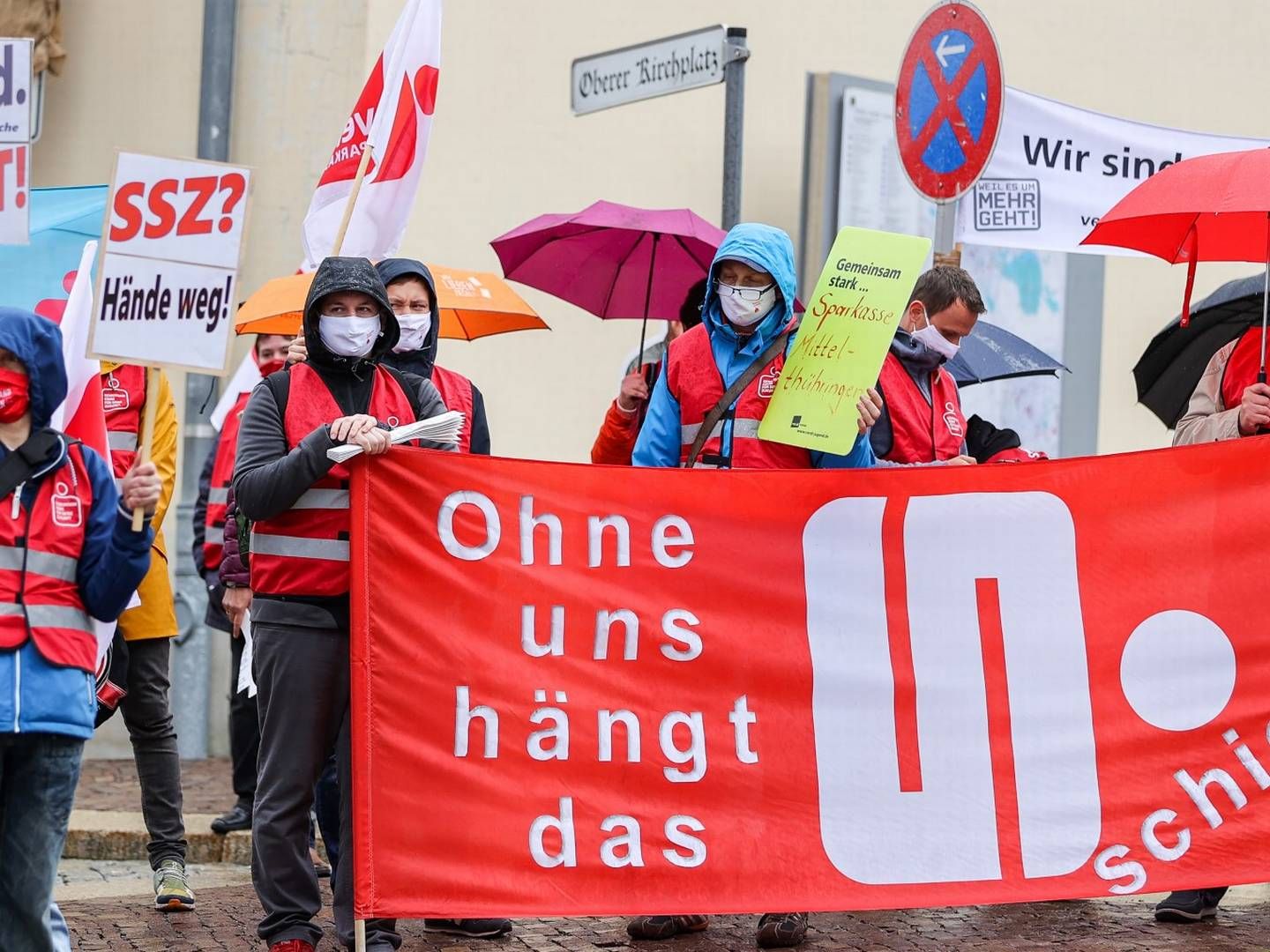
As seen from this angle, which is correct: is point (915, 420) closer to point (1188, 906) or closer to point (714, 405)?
point (714, 405)

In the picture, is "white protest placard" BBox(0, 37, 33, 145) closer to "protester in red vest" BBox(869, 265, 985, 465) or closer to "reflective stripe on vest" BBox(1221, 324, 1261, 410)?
"protester in red vest" BBox(869, 265, 985, 465)

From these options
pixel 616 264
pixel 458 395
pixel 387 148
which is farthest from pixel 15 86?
pixel 616 264

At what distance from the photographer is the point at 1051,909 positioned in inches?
286

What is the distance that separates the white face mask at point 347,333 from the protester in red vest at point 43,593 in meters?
0.97

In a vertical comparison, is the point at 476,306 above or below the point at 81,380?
above

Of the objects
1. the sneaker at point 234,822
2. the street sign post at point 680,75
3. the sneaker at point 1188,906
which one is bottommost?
the sneaker at point 234,822

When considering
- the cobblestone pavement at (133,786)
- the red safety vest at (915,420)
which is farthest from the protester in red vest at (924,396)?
the cobblestone pavement at (133,786)

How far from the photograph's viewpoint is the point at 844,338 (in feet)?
20.2

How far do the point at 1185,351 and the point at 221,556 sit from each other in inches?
156

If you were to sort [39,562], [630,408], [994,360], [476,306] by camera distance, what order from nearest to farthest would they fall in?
[39,562]
[630,408]
[476,306]
[994,360]

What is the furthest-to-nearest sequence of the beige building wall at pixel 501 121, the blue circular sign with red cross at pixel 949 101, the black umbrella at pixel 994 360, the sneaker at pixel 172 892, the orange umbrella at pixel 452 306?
1. the beige building wall at pixel 501 121
2. the black umbrella at pixel 994 360
3. the blue circular sign with red cross at pixel 949 101
4. the orange umbrella at pixel 452 306
5. the sneaker at pixel 172 892

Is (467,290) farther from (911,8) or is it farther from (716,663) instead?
(911,8)

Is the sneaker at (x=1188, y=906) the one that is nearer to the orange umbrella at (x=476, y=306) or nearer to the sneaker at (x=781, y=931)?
the sneaker at (x=781, y=931)

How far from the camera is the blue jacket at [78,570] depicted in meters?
4.82
